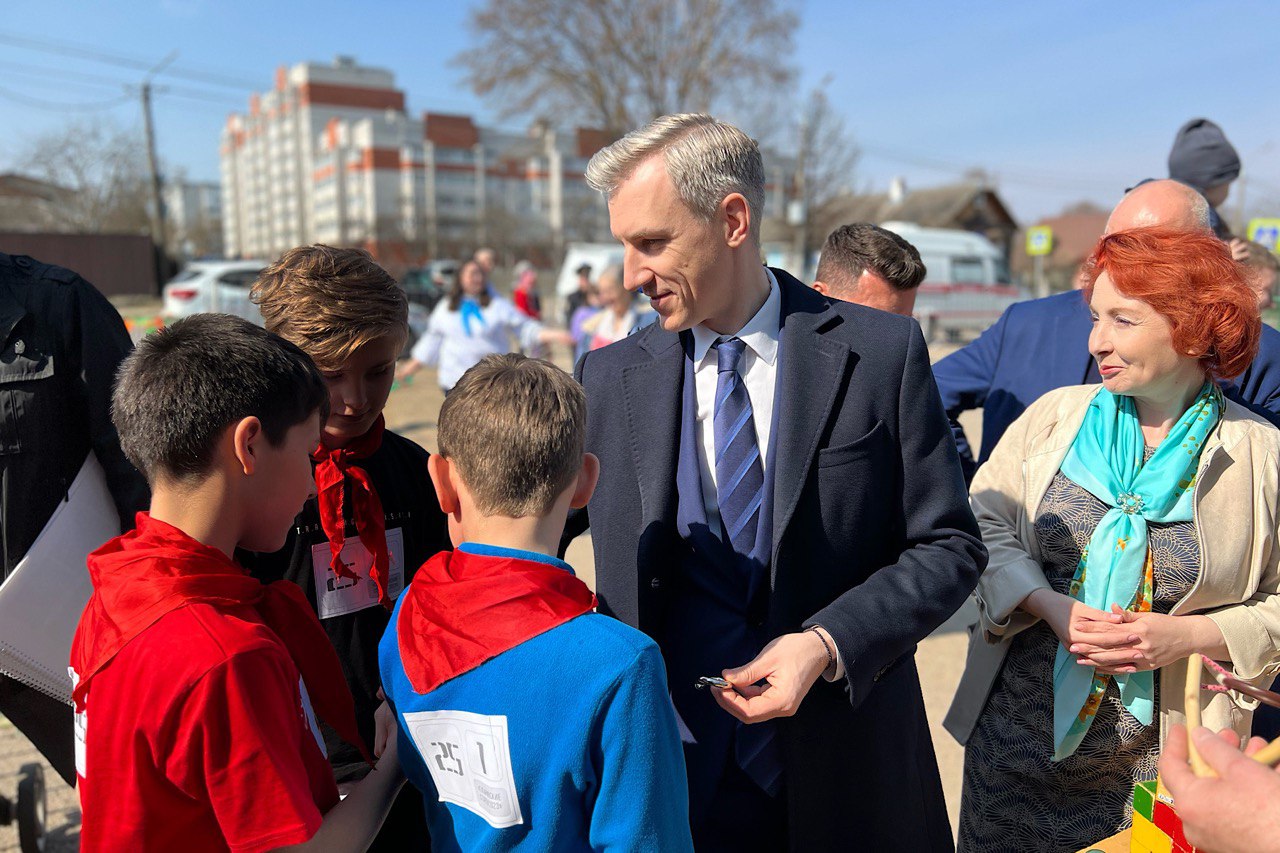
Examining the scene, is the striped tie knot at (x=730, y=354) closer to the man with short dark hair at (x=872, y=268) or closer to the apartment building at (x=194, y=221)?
the man with short dark hair at (x=872, y=268)

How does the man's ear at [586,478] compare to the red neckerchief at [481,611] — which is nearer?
the red neckerchief at [481,611]

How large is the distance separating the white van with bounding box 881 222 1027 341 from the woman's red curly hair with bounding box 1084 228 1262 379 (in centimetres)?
2085

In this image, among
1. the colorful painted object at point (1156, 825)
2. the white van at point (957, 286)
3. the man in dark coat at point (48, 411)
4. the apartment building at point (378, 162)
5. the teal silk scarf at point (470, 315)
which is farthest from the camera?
the apartment building at point (378, 162)

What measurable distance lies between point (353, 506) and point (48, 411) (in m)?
0.97

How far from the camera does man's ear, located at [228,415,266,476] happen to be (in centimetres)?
135

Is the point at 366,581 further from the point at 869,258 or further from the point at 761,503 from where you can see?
the point at 869,258

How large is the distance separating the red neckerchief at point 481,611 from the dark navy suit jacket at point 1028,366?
5.12 feet

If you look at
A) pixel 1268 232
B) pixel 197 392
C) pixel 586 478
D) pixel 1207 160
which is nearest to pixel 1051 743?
pixel 586 478

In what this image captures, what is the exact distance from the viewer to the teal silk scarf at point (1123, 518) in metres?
1.92

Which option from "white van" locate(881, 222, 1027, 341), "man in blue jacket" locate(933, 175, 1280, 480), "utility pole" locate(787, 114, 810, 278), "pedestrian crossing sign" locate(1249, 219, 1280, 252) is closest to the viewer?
"man in blue jacket" locate(933, 175, 1280, 480)

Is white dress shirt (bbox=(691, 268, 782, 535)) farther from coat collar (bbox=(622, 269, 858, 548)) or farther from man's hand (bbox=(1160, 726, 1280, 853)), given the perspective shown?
man's hand (bbox=(1160, 726, 1280, 853))

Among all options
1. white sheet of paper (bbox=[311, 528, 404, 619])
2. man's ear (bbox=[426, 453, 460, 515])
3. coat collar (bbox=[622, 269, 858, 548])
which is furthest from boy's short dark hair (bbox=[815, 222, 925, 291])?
man's ear (bbox=[426, 453, 460, 515])

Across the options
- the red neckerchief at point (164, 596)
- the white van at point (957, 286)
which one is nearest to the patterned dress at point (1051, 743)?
the red neckerchief at point (164, 596)

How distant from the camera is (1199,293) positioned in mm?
1891
